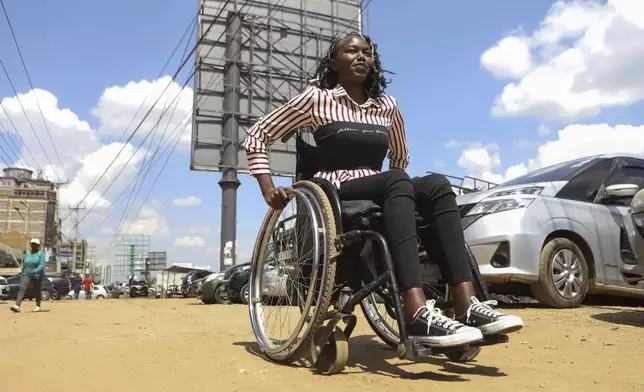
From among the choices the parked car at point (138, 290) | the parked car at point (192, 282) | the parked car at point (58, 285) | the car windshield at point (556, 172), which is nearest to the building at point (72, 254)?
the parked car at point (138, 290)

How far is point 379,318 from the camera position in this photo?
128 inches

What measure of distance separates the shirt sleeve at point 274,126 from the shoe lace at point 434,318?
122 centimetres

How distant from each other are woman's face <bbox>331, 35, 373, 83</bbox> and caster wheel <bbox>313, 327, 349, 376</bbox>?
1.48 metres

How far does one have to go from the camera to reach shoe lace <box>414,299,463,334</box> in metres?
2.21

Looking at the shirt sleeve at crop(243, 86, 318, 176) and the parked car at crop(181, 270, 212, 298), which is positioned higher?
the shirt sleeve at crop(243, 86, 318, 176)

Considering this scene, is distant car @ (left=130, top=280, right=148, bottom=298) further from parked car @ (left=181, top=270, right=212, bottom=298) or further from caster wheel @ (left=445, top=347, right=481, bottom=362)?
caster wheel @ (left=445, top=347, right=481, bottom=362)

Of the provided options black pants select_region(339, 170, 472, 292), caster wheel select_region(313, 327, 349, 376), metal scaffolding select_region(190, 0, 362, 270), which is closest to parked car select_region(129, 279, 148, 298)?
metal scaffolding select_region(190, 0, 362, 270)

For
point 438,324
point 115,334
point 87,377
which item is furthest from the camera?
point 115,334

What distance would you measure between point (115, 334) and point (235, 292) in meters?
8.21

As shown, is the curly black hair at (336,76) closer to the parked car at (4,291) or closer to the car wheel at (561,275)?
the car wheel at (561,275)

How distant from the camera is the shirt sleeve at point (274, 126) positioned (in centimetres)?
300

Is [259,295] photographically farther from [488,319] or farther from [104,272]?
[104,272]

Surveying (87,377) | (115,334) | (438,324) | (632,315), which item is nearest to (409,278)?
(438,324)

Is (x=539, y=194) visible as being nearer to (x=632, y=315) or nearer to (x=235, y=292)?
(x=632, y=315)
